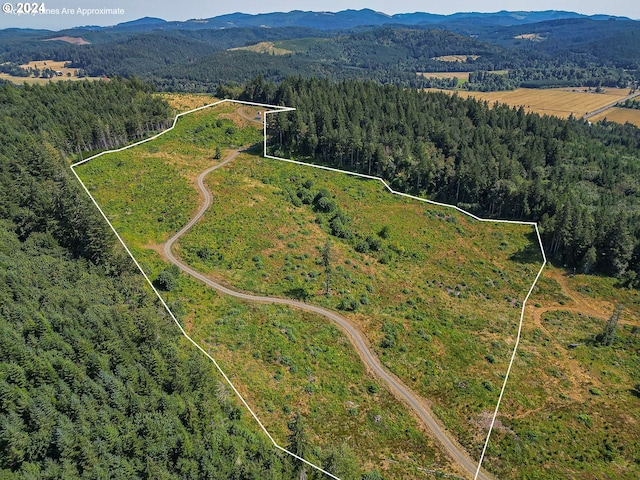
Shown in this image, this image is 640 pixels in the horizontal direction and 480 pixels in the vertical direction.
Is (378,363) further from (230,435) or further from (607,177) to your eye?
(607,177)

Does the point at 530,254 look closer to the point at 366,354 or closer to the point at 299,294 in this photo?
the point at 366,354

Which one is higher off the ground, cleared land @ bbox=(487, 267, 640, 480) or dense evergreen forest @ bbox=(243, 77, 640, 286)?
dense evergreen forest @ bbox=(243, 77, 640, 286)

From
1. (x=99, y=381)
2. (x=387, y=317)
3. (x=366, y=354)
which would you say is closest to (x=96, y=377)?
(x=99, y=381)

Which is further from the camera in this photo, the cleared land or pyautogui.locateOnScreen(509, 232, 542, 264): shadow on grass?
pyautogui.locateOnScreen(509, 232, 542, 264): shadow on grass

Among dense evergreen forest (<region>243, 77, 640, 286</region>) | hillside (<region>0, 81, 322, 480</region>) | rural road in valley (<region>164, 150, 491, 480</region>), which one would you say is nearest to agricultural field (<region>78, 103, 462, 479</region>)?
rural road in valley (<region>164, 150, 491, 480</region>)

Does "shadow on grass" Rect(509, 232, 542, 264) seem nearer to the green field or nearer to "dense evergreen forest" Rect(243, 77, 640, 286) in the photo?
the green field

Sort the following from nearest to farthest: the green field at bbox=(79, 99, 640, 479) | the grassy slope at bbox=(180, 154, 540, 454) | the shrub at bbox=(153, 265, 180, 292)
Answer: the green field at bbox=(79, 99, 640, 479) → the grassy slope at bbox=(180, 154, 540, 454) → the shrub at bbox=(153, 265, 180, 292)

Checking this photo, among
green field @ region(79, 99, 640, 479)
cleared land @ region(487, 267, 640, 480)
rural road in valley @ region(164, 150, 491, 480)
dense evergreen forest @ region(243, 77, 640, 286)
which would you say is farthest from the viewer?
dense evergreen forest @ region(243, 77, 640, 286)
